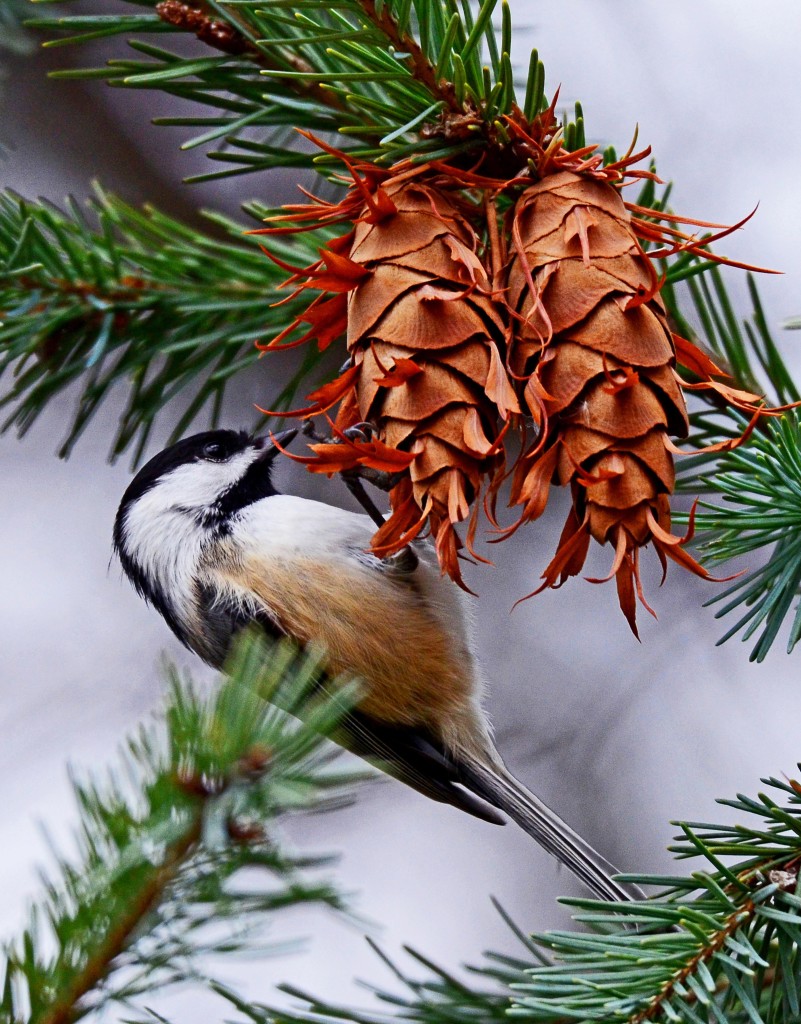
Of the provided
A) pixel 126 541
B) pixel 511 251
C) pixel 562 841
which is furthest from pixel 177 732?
pixel 126 541

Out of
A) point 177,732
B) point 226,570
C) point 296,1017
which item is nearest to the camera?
point 177,732

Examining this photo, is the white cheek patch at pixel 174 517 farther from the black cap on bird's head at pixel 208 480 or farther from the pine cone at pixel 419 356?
the pine cone at pixel 419 356

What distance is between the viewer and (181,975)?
0.40 metres

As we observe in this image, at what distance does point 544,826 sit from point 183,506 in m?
0.56

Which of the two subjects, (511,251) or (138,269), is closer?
(511,251)

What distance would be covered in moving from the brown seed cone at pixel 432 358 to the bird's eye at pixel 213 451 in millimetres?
630

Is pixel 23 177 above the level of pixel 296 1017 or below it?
above

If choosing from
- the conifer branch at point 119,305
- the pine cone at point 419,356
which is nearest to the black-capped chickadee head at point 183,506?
the conifer branch at point 119,305

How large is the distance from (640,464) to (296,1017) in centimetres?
35

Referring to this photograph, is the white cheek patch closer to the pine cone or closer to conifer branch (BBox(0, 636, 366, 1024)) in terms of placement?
the pine cone

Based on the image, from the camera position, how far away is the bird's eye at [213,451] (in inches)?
46.6

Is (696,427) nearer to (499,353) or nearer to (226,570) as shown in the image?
(499,353)

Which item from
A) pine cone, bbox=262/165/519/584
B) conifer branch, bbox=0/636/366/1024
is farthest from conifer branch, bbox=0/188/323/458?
conifer branch, bbox=0/636/366/1024

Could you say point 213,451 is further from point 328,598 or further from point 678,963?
point 678,963
